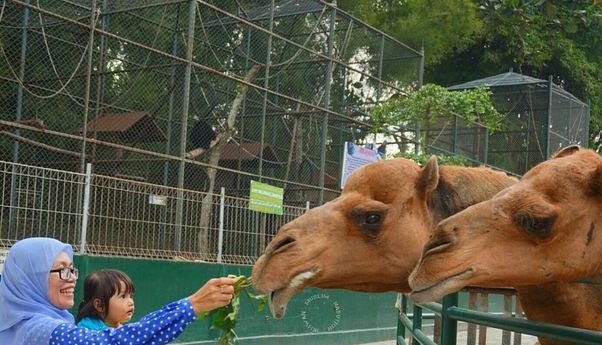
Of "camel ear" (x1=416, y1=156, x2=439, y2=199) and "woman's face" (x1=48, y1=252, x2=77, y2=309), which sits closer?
"woman's face" (x1=48, y1=252, x2=77, y2=309)

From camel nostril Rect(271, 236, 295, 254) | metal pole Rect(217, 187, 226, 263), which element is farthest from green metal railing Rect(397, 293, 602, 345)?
metal pole Rect(217, 187, 226, 263)

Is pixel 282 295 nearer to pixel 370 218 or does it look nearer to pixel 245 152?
pixel 370 218

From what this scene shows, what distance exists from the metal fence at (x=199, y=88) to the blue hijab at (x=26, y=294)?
10041 millimetres

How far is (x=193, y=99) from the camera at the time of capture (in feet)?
55.3

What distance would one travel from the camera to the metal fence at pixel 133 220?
9656mm

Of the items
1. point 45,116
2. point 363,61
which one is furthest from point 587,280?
point 363,61

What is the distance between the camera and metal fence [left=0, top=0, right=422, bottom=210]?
14.6 meters

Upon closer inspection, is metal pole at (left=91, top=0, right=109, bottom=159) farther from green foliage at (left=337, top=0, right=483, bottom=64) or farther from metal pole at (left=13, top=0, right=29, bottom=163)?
green foliage at (left=337, top=0, right=483, bottom=64)

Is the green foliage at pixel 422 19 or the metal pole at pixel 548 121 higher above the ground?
the green foliage at pixel 422 19

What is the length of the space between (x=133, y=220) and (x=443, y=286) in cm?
781

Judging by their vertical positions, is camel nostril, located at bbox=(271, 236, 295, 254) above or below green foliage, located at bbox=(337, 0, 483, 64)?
below

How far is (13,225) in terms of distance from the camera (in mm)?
10438

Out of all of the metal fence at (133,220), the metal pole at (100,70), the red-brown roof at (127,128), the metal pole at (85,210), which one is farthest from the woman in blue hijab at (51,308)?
the red-brown roof at (127,128)

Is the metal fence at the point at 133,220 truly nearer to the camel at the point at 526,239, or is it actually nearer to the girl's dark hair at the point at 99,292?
the girl's dark hair at the point at 99,292
